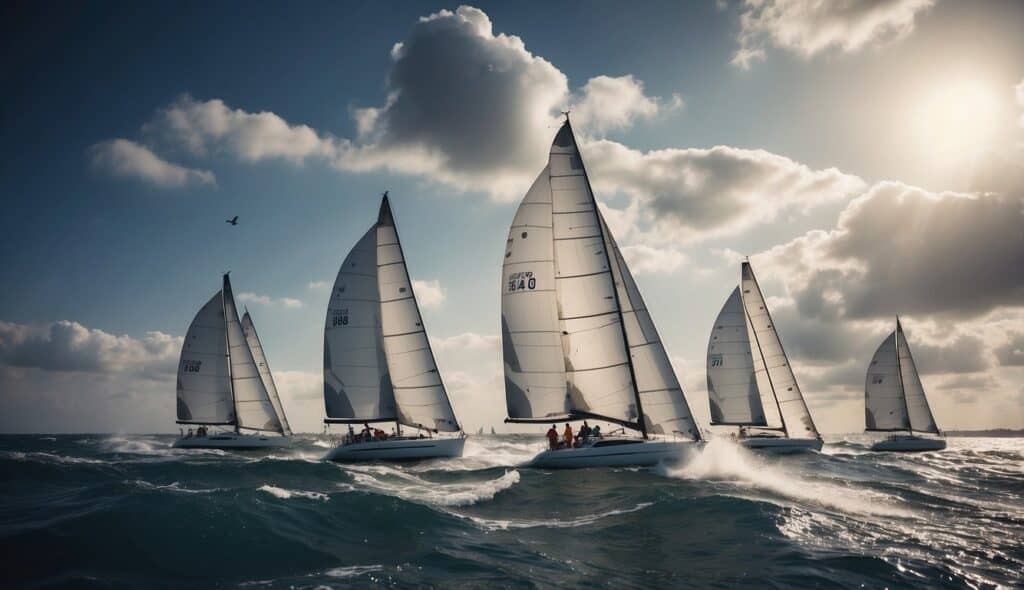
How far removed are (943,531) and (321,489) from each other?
54.8 feet

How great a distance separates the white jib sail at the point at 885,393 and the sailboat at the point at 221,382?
5127 cm

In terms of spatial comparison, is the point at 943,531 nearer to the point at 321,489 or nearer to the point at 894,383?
the point at 321,489

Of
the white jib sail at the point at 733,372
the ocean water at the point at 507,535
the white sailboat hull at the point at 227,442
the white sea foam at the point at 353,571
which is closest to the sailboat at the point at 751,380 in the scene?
the white jib sail at the point at 733,372

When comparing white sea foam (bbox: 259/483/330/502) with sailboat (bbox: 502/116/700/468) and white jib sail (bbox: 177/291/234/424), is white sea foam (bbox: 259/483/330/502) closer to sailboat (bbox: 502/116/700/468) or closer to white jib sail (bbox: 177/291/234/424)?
sailboat (bbox: 502/116/700/468)

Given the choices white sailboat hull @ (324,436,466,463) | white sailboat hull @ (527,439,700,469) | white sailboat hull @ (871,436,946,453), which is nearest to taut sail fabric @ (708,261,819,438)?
white sailboat hull @ (871,436,946,453)

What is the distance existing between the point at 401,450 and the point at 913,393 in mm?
47927

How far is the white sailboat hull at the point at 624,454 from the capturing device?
75.8 ft

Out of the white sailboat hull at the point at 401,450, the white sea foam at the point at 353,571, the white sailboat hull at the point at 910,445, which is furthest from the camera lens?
the white sailboat hull at the point at 910,445

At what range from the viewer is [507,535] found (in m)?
12.7

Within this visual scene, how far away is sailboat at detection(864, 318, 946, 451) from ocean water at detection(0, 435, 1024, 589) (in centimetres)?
3640

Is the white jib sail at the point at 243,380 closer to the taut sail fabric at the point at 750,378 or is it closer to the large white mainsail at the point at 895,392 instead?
the taut sail fabric at the point at 750,378

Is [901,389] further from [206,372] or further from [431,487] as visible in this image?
[206,372]

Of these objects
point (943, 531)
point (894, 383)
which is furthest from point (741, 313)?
point (943, 531)

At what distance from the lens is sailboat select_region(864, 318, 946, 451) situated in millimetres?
51875
